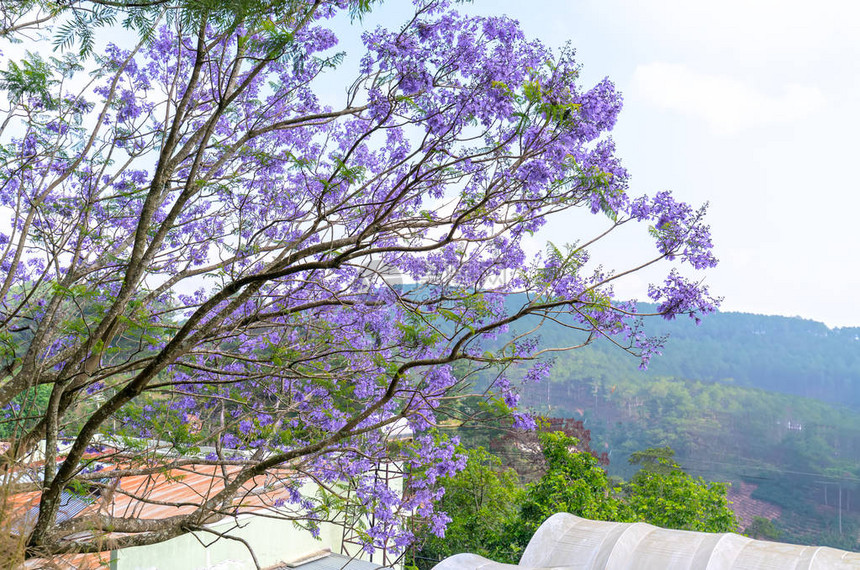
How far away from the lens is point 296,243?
3039 millimetres

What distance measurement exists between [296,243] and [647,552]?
4.39 m

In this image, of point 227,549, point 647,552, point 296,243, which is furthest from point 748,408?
point 296,243

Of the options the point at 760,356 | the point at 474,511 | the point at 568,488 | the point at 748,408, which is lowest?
the point at 474,511

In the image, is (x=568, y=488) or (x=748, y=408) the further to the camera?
(x=748, y=408)

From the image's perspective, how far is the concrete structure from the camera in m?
5.09

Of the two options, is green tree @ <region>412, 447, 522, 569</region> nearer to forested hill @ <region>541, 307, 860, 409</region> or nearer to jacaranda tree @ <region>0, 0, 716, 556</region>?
jacaranda tree @ <region>0, 0, 716, 556</region>

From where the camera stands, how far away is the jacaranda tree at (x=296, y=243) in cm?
266

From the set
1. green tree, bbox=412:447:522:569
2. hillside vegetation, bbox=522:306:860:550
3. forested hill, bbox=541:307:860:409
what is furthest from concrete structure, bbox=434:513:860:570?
forested hill, bbox=541:307:860:409

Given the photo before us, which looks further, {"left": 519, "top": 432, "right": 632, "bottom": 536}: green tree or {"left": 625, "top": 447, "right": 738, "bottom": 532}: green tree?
{"left": 625, "top": 447, "right": 738, "bottom": 532}: green tree

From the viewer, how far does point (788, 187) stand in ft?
125

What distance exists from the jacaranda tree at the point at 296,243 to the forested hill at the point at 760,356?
27986 mm

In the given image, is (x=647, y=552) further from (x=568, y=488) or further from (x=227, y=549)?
(x=568, y=488)

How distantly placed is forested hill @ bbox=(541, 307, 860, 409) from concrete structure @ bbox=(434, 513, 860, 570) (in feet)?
83.9

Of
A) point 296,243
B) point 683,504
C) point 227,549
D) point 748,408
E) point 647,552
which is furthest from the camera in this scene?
point 748,408
